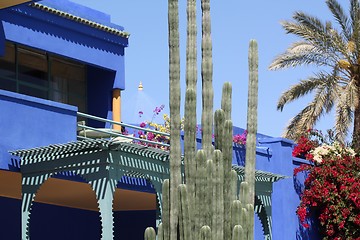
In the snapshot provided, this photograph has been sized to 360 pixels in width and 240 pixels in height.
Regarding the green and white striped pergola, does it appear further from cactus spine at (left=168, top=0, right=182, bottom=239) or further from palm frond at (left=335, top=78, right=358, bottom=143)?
palm frond at (left=335, top=78, right=358, bottom=143)

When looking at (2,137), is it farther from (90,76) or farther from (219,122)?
(90,76)

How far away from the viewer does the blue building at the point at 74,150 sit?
15555 mm

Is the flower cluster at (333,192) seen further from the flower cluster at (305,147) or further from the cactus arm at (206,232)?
the cactus arm at (206,232)

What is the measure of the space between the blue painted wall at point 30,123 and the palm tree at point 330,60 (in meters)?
9.27

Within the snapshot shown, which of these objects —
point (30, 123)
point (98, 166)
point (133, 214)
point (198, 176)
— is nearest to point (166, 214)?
point (198, 176)

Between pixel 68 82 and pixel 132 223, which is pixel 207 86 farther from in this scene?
pixel 68 82

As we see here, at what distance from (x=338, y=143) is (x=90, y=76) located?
601cm

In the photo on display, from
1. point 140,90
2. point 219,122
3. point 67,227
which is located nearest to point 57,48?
point 67,227

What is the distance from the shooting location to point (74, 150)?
603 inches

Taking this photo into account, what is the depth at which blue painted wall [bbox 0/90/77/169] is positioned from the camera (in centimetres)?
1603

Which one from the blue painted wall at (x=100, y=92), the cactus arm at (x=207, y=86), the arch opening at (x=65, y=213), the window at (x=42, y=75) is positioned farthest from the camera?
the blue painted wall at (x=100, y=92)

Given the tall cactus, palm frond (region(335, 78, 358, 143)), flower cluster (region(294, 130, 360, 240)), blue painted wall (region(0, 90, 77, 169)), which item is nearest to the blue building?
blue painted wall (region(0, 90, 77, 169))

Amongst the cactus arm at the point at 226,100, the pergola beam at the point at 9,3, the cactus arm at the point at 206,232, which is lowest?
the cactus arm at the point at 206,232

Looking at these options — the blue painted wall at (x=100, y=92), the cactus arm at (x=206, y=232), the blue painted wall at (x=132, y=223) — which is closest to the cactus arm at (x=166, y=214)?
the cactus arm at (x=206, y=232)
